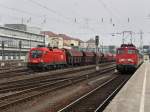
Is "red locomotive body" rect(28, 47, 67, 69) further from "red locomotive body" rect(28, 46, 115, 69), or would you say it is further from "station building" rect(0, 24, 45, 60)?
"station building" rect(0, 24, 45, 60)

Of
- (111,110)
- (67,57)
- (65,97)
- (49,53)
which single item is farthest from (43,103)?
(67,57)

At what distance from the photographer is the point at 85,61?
74438 millimetres

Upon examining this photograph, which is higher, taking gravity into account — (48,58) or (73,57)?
(48,58)

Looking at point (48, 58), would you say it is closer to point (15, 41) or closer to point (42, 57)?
point (42, 57)

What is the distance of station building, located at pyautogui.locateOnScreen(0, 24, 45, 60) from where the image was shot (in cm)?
9794

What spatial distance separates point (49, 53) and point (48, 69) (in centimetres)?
271

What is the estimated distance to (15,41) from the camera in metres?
111

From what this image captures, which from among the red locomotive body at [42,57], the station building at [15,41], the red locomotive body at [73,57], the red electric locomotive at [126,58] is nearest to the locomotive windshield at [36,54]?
the red locomotive body at [42,57]

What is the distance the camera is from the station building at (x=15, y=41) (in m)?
97.9

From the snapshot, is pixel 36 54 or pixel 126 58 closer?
pixel 126 58

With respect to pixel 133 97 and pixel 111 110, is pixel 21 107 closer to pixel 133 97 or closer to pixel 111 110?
pixel 111 110

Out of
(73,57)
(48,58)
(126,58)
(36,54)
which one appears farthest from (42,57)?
(73,57)

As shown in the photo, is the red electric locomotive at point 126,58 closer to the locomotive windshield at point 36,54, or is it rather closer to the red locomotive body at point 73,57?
the locomotive windshield at point 36,54

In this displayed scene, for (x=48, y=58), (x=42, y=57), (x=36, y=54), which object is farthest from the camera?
(x=48, y=58)
